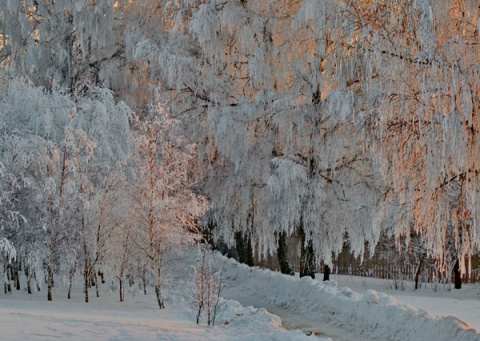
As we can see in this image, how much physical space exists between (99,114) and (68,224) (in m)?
5.24

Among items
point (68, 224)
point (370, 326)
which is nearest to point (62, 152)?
point (68, 224)

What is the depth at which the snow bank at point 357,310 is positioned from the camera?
31.9 ft

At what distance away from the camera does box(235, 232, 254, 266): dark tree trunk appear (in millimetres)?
26828

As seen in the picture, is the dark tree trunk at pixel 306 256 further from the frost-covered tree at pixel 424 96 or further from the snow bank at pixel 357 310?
the frost-covered tree at pixel 424 96

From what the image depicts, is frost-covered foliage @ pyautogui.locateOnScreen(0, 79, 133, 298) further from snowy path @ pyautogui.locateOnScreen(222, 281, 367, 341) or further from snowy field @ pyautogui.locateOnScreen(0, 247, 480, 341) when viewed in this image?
snowy path @ pyautogui.locateOnScreen(222, 281, 367, 341)

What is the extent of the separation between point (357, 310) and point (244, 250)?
1541cm

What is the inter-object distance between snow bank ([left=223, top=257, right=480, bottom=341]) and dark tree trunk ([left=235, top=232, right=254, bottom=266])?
20.9 feet

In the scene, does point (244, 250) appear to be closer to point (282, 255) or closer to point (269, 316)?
point (282, 255)

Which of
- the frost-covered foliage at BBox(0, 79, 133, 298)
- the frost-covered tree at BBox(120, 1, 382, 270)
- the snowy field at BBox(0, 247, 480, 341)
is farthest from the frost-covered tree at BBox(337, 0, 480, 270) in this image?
the frost-covered foliage at BBox(0, 79, 133, 298)

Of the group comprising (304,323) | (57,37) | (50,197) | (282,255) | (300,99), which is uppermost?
(57,37)

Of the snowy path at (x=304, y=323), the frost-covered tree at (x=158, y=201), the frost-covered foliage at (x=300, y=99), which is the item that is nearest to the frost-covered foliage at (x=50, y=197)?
the frost-covered foliage at (x=300, y=99)

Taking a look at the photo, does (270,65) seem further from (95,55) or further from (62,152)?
(95,55)

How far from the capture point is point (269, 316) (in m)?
12.6

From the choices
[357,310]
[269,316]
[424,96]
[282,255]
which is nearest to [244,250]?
[282,255]
